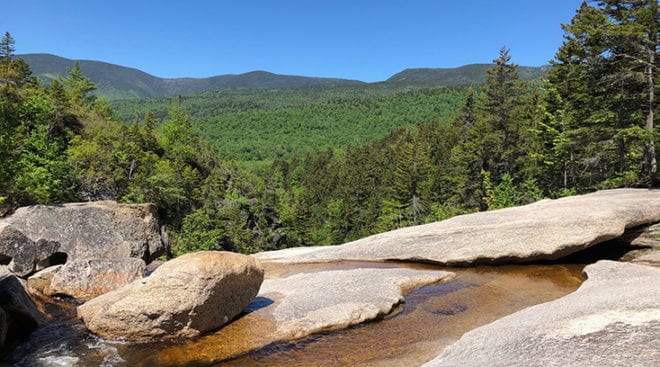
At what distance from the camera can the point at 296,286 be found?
14578 millimetres

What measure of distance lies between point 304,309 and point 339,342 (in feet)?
6.42

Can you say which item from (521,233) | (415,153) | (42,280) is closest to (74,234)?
(42,280)

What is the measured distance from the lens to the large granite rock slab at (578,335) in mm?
6211

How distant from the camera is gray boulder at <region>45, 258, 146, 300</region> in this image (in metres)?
14.1

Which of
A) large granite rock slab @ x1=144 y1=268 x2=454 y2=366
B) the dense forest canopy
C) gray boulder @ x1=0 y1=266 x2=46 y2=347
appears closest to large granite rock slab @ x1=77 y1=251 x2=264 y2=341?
large granite rock slab @ x1=144 y1=268 x2=454 y2=366

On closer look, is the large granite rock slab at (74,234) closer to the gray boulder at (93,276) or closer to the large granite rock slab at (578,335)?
the gray boulder at (93,276)

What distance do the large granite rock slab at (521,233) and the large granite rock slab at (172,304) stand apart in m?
9.42

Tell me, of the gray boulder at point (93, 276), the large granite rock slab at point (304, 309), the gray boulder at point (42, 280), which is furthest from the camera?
the gray boulder at point (42, 280)

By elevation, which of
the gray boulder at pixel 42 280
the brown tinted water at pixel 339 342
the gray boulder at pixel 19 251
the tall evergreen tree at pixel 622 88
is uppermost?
the tall evergreen tree at pixel 622 88

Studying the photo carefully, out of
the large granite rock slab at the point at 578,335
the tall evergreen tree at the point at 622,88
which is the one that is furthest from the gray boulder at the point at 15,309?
the tall evergreen tree at the point at 622,88

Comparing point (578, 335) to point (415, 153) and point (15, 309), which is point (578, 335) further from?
point (415, 153)

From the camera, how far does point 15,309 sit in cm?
1066

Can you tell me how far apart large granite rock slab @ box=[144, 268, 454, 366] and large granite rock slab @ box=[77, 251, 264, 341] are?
54cm

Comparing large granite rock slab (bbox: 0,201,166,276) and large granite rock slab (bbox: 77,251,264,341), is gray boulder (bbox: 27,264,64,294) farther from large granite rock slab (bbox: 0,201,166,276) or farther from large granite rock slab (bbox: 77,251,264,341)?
large granite rock slab (bbox: 77,251,264,341)
